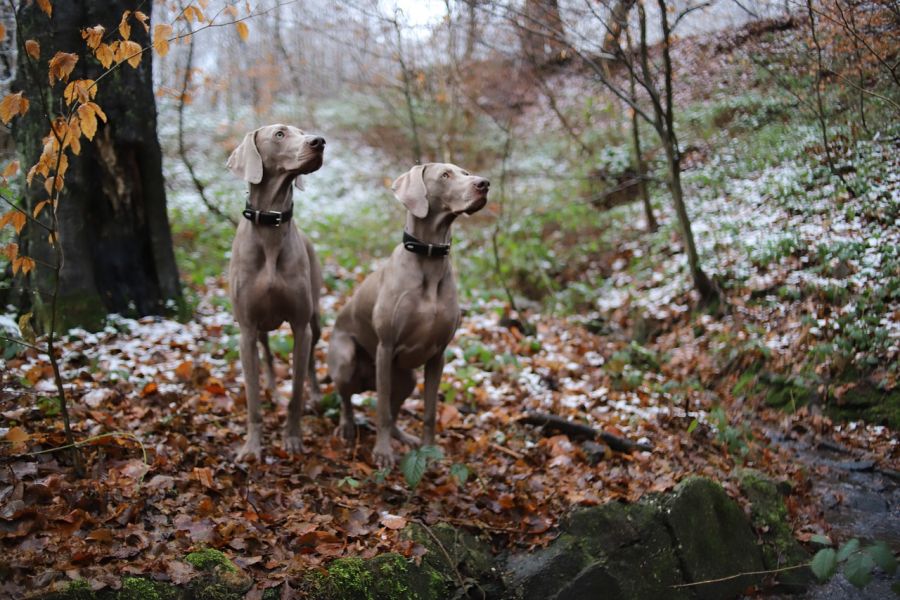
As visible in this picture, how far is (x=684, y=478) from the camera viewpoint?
14.5ft

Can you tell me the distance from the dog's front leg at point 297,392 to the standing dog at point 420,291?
51cm

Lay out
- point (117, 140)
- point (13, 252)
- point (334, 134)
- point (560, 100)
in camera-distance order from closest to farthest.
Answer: point (13, 252) → point (117, 140) → point (560, 100) → point (334, 134)

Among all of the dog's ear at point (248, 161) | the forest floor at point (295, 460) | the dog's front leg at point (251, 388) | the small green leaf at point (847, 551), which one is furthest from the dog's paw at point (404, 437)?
the small green leaf at point (847, 551)

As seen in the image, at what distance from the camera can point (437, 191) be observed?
14.3ft

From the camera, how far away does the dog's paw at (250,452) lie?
14.6ft

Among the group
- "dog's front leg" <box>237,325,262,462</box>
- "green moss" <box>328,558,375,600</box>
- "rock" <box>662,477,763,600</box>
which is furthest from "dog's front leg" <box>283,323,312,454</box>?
"rock" <box>662,477,763,600</box>

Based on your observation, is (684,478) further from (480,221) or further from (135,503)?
(480,221)

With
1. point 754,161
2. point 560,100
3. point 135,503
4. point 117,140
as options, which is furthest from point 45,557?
point 560,100

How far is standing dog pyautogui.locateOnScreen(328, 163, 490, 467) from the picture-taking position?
434cm

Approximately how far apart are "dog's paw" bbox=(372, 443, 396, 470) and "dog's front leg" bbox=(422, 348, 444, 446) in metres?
0.26

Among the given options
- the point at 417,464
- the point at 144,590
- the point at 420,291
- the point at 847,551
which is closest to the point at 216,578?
the point at 144,590

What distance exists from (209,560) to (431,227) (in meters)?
2.35

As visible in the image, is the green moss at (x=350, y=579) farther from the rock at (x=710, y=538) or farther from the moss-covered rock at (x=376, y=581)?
the rock at (x=710, y=538)

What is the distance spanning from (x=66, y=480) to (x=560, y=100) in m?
11.2
